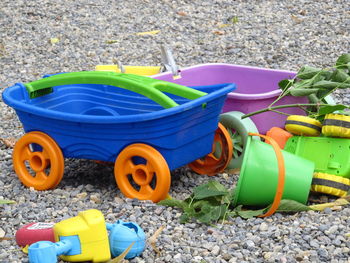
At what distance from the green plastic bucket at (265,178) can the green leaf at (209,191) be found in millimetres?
71

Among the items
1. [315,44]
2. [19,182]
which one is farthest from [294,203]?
[315,44]

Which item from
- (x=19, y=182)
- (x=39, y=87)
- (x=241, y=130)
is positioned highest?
(x=39, y=87)

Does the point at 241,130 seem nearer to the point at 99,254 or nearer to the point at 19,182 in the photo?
the point at 19,182

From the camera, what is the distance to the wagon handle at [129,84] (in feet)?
8.52

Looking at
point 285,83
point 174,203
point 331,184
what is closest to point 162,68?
point 285,83

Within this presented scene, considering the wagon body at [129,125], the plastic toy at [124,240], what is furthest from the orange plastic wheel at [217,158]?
the plastic toy at [124,240]

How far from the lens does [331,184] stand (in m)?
2.54

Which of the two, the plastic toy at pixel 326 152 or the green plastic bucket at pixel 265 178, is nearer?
the green plastic bucket at pixel 265 178

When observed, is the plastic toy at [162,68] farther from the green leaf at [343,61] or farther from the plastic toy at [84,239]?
the plastic toy at [84,239]

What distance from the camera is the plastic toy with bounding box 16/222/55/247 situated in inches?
80.3

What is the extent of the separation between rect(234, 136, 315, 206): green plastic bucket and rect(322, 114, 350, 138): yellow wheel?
0.19 m

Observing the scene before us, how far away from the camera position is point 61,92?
3023 millimetres

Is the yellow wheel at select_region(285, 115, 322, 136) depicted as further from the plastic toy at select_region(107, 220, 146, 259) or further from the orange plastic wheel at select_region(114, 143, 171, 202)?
the plastic toy at select_region(107, 220, 146, 259)

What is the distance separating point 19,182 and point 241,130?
0.96 meters
